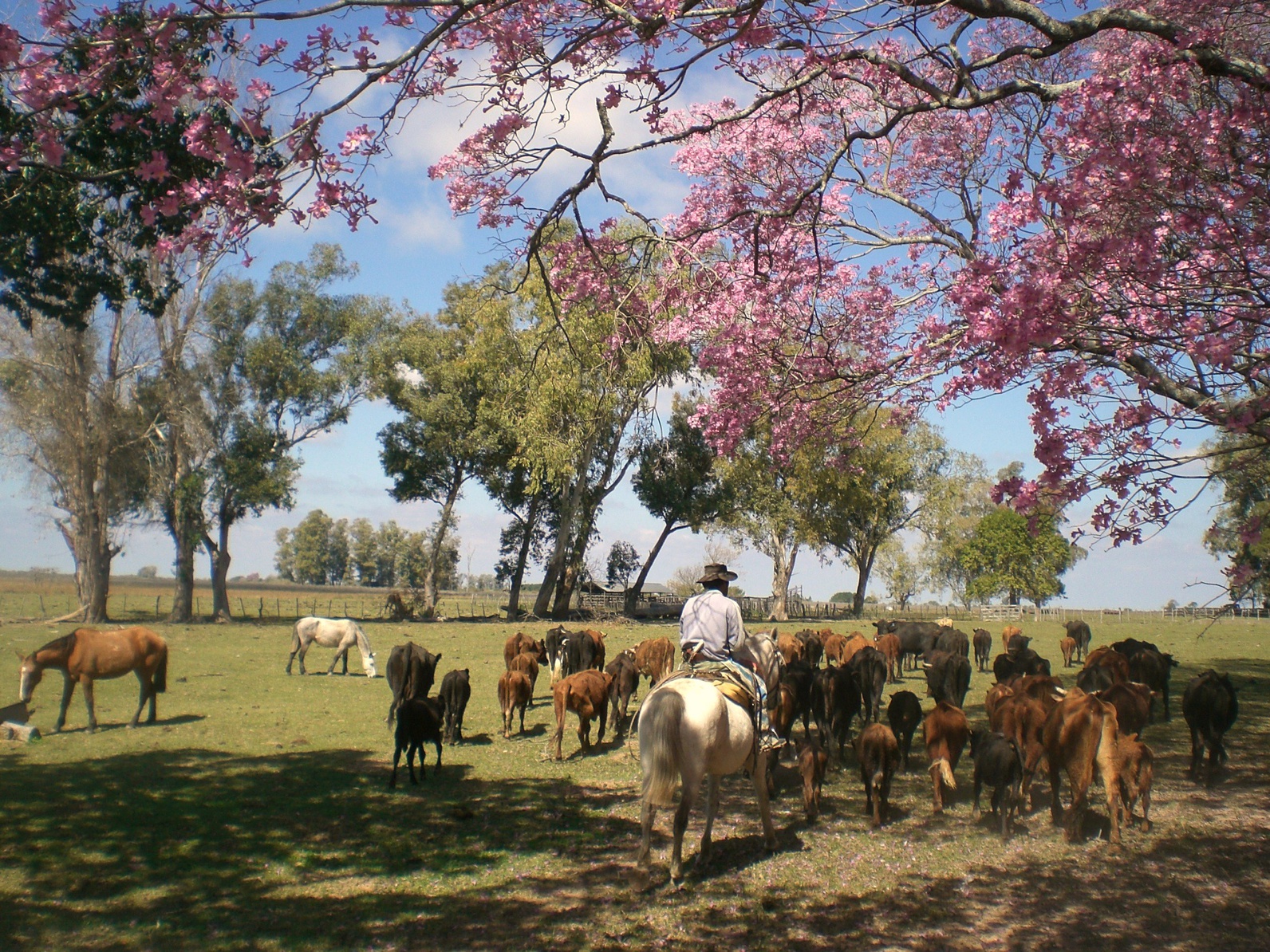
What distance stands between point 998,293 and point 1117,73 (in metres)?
2.32

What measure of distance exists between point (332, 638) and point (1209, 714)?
16.5m

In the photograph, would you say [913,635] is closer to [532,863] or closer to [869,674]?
[869,674]

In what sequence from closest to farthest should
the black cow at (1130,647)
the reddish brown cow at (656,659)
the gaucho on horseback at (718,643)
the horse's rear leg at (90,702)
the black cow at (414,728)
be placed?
the gaucho on horseback at (718,643)
the black cow at (414,728)
the horse's rear leg at (90,702)
the reddish brown cow at (656,659)
the black cow at (1130,647)

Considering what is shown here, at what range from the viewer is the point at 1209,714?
921 cm

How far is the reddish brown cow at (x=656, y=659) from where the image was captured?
15.5m

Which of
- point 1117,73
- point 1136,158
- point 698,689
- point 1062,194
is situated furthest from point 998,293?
point 698,689

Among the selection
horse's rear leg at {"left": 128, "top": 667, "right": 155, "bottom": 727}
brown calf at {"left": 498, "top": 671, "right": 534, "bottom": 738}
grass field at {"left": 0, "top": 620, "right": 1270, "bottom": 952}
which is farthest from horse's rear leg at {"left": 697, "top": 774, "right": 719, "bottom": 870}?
horse's rear leg at {"left": 128, "top": 667, "right": 155, "bottom": 727}

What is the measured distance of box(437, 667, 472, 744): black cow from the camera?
1157 cm

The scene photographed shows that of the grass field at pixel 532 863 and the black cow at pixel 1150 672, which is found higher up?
the black cow at pixel 1150 672

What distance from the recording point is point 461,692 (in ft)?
38.2

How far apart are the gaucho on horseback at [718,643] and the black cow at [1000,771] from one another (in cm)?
170

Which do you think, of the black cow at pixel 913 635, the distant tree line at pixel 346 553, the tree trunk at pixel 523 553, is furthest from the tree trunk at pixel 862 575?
the distant tree line at pixel 346 553

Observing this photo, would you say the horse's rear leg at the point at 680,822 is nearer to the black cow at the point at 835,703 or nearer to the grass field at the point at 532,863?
the grass field at the point at 532,863

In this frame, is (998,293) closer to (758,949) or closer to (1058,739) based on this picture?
(1058,739)
